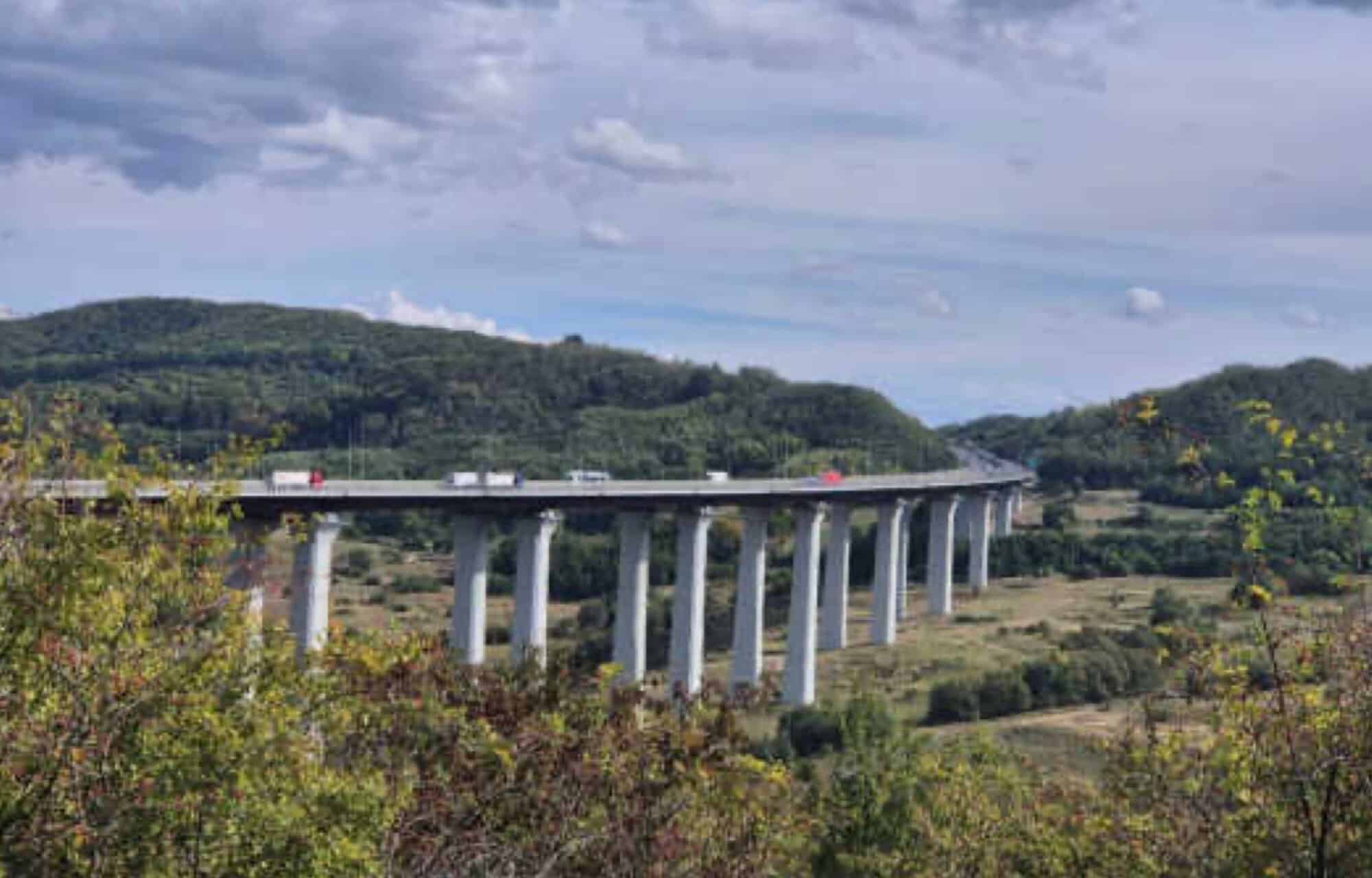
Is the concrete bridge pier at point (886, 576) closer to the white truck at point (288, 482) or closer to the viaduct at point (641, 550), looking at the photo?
the viaduct at point (641, 550)

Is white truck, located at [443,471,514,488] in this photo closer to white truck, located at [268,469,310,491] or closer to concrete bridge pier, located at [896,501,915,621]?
white truck, located at [268,469,310,491]

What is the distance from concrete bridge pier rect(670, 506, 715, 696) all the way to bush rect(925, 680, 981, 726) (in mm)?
15681

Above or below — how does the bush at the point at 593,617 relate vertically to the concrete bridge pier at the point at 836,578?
below

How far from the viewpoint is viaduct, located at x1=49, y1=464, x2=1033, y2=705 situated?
7150 cm

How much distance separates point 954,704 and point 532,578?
28846mm

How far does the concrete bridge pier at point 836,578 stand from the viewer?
120 metres

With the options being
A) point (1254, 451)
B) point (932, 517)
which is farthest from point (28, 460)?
point (1254, 451)

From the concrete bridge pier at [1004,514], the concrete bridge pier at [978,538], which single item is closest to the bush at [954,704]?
the concrete bridge pier at [978,538]

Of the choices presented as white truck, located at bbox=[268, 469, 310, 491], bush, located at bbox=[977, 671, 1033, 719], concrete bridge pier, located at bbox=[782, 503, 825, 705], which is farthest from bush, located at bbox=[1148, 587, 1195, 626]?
white truck, located at bbox=[268, 469, 310, 491]

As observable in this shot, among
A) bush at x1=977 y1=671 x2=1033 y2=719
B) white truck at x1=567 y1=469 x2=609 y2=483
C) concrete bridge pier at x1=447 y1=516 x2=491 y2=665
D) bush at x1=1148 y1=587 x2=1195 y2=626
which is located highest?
white truck at x1=567 y1=469 x2=609 y2=483

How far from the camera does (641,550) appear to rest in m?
93.6

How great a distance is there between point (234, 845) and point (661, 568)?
141 m

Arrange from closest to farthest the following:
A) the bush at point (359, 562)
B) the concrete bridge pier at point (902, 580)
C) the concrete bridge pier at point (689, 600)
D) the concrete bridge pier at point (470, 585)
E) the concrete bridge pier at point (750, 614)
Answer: the concrete bridge pier at point (470, 585) < the concrete bridge pier at point (689, 600) < the concrete bridge pier at point (750, 614) < the concrete bridge pier at point (902, 580) < the bush at point (359, 562)

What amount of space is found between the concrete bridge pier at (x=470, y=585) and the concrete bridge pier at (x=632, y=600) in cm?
1242
